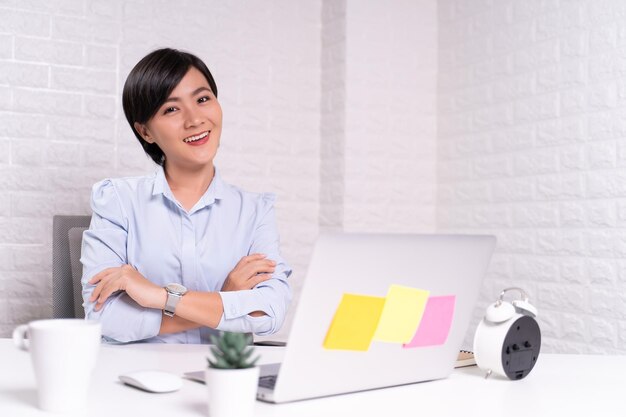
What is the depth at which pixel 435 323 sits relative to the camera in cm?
123

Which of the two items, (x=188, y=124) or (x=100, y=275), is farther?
(x=188, y=124)

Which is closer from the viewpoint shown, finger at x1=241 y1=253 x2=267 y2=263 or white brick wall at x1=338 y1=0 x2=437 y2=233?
finger at x1=241 y1=253 x2=267 y2=263

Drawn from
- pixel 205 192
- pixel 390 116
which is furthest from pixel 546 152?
pixel 205 192

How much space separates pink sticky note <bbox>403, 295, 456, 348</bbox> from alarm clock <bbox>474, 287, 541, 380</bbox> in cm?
11

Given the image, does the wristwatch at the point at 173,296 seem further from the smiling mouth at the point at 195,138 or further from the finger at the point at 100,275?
the smiling mouth at the point at 195,138

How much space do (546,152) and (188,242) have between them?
1.69 meters

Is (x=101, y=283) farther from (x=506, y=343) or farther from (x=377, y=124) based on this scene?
(x=377, y=124)

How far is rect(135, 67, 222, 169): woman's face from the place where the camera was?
2223mm

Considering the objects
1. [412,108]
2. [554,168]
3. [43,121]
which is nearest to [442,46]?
[412,108]

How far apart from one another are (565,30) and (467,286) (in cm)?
214

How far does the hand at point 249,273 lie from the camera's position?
2045 mm

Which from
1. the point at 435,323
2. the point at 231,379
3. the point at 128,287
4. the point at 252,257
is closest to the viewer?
the point at 231,379

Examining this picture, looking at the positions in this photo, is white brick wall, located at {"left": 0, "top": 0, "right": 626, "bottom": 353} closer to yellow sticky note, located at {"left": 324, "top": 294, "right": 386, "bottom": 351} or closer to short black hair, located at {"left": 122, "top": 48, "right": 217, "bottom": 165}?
short black hair, located at {"left": 122, "top": 48, "right": 217, "bottom": 165}

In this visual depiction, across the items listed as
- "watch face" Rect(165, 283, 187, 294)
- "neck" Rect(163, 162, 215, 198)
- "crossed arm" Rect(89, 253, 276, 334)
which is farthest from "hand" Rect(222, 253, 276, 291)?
"neck" Rect(163, 162, 215, 198)
